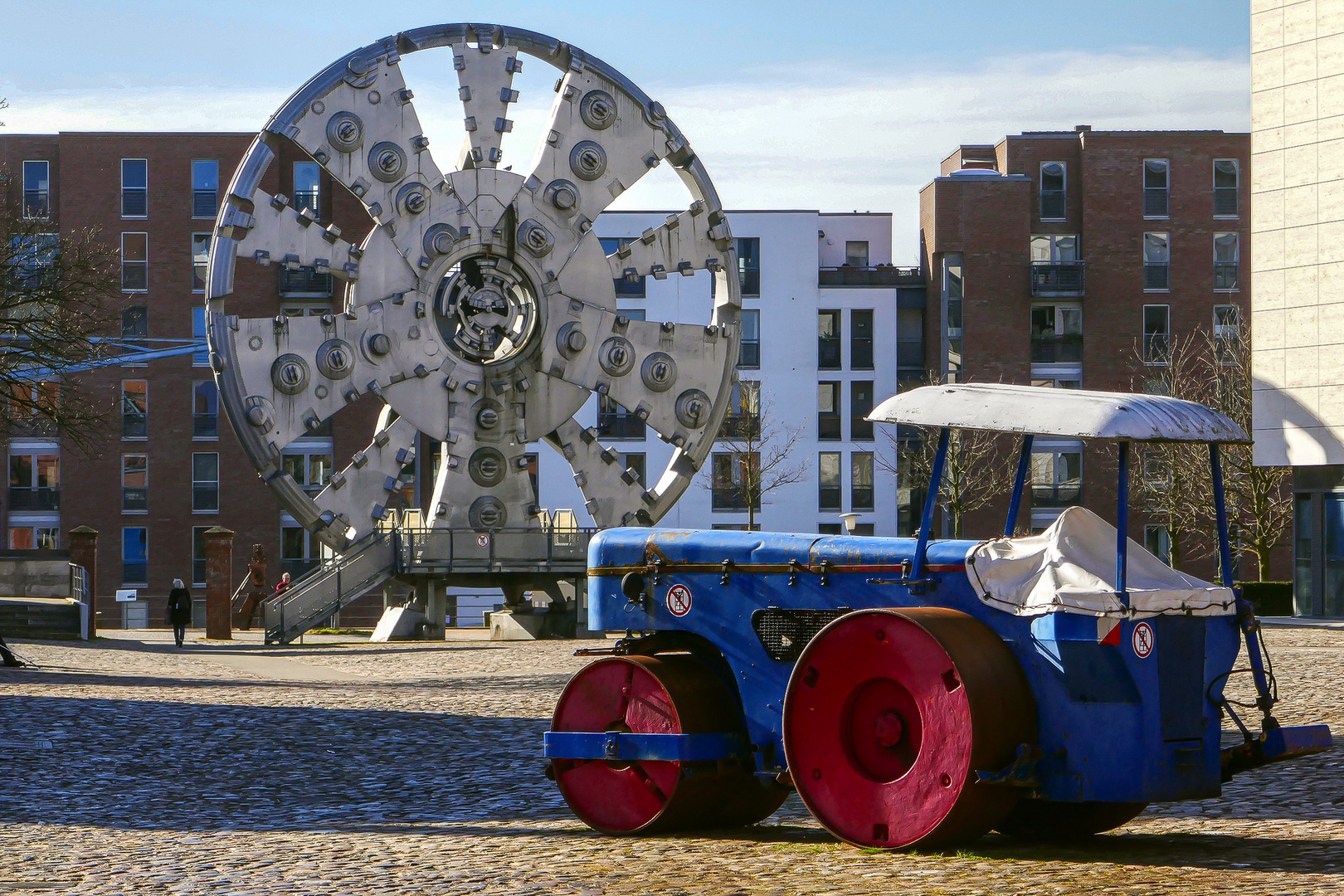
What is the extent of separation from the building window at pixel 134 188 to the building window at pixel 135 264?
1000 millimetres

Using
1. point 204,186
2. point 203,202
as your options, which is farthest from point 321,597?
point 204,186

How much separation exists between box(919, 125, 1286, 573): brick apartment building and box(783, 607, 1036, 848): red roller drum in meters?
62.8

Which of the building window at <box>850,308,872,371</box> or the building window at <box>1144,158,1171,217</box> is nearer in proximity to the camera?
the building window at <box>1144,158,1171,217</box>

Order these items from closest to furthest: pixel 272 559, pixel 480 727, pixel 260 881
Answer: pixel 260 881 → pixel 480 727 → pixel 272 559

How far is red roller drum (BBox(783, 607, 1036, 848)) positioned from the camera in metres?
8.45

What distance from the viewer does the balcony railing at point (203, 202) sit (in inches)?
2726

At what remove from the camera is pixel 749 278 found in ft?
246

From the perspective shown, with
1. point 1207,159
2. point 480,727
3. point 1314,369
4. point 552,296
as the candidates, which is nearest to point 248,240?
point 552,296

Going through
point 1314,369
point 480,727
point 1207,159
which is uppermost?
point 1207,159

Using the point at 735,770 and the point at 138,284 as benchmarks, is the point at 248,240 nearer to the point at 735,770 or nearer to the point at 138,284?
the point at 735,770

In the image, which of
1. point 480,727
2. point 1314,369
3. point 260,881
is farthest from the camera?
point 1314,369

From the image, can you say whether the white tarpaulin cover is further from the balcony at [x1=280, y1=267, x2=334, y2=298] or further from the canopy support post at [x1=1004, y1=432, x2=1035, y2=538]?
the balcony at [x1=280, y1=267, x2=334, y2=298]

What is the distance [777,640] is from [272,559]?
60204 mm

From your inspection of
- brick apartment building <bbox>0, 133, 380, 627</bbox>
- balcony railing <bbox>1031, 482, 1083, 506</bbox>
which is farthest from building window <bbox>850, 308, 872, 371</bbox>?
brick apartment building <bbox>0, 133, 380, 627</bbox>
